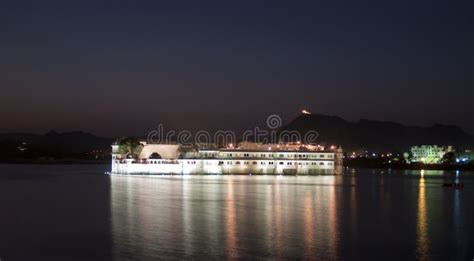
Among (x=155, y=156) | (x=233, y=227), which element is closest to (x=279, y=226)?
(x=233, y=227)

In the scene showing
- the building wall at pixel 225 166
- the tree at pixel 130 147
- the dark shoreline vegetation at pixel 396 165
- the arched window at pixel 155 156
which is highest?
the tree at pixel 130 147

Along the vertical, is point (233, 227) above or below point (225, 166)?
below

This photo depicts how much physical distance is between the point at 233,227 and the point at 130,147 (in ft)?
157

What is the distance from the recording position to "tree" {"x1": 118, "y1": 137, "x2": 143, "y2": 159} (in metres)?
68.4

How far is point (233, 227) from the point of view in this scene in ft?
73.5

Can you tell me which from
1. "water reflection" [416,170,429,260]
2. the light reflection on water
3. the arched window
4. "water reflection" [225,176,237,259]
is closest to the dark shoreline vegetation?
the arched window

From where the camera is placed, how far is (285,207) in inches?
1160

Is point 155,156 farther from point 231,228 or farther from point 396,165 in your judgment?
point 396,165

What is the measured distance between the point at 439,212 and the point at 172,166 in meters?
41.6

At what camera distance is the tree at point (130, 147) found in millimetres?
68375

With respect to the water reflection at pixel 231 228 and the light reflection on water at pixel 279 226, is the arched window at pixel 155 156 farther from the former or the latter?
the water reflection at pixel 231 228

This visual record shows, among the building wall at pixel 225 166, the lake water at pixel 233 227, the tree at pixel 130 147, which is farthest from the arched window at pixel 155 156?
the lake water at pixel 233 227

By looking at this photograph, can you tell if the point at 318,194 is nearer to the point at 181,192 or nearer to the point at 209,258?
the point at 181,192

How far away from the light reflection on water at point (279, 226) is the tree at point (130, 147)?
32152 millimetres
